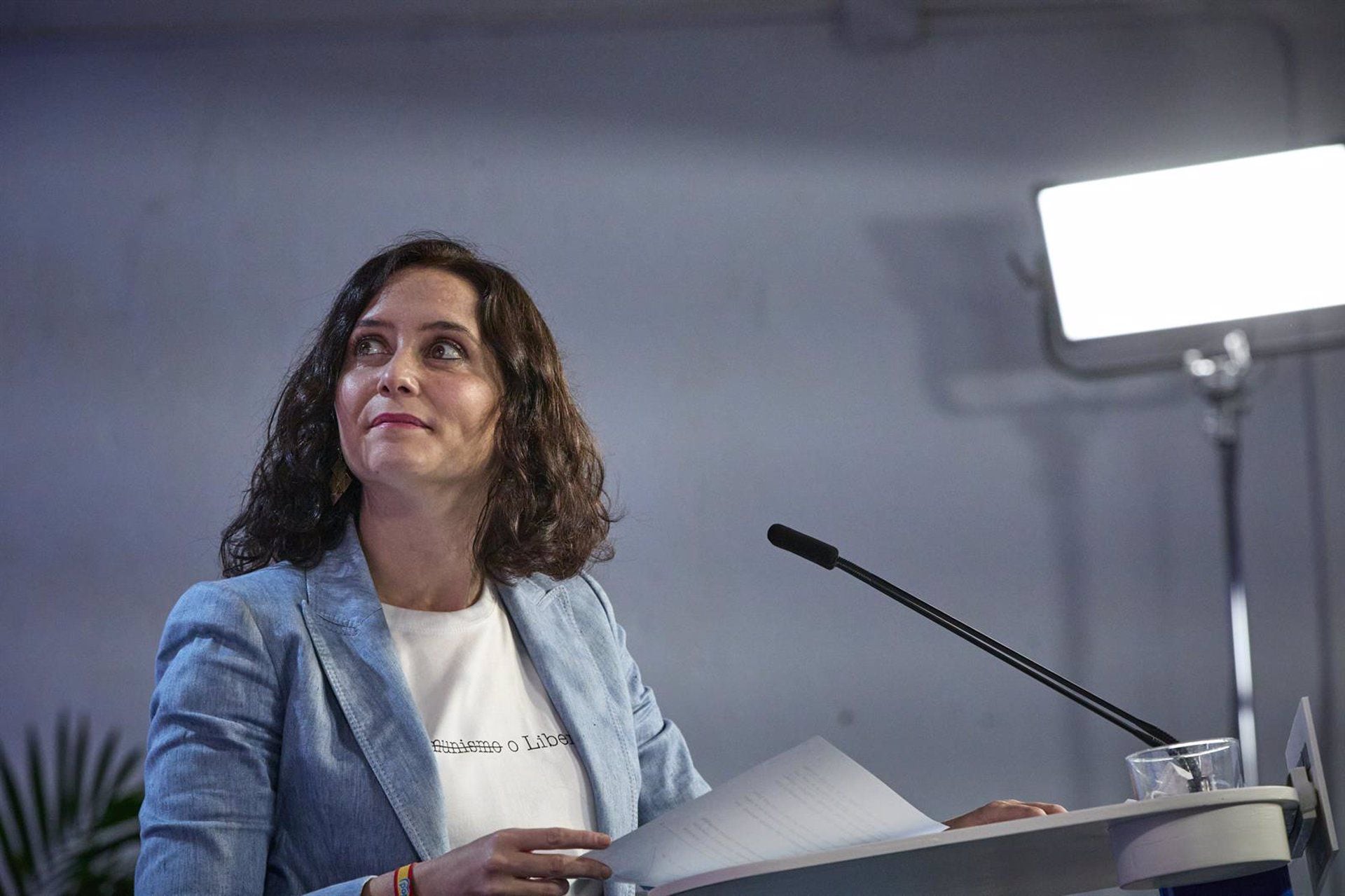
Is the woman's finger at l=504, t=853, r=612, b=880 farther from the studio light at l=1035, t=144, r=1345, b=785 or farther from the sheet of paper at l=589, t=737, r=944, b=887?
the studio light at l=1035, t=144, r=1345, b=785

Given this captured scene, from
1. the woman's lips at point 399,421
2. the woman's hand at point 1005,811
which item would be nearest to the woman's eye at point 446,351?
the woman's lips at point 399,421

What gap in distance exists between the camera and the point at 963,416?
119 inches

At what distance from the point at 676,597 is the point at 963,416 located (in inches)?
30.2

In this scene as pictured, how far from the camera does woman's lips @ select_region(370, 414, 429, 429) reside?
1.52 meters

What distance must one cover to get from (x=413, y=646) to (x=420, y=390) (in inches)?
11.6

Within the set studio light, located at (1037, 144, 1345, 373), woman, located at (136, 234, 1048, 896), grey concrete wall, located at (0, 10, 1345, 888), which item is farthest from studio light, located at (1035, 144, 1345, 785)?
woman, located at (136, 234, 1048, 896)

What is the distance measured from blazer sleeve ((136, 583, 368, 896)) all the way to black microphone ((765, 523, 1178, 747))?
0.50 m

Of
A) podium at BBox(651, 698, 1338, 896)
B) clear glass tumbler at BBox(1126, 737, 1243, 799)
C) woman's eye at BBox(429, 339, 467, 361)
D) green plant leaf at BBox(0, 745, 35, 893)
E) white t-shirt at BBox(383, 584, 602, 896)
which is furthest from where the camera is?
green plant leaf at BBox(0, 745, 35, 893)

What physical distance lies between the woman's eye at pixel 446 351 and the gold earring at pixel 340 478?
0.18 meters

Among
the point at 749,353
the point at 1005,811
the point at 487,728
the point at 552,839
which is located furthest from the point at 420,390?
the point at 749,353

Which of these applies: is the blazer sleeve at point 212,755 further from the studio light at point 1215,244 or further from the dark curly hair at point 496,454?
the studio light at point 1215,244

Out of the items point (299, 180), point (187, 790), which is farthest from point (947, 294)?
point (187, 790)

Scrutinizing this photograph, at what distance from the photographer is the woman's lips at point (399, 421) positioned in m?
1.52

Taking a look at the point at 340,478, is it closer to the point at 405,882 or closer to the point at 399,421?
the point at 399,421
